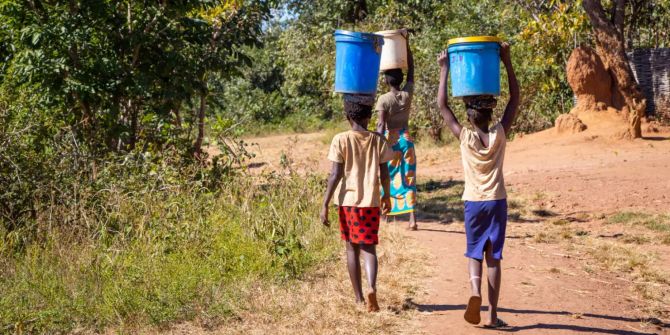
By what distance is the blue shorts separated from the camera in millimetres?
4688

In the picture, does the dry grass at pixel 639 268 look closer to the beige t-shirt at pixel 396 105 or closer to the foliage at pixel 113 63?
the beige t-shirt at pixel 396 105

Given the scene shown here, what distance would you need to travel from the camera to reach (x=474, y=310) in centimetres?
460

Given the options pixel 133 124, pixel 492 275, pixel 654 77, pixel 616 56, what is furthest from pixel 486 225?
pixel 654 77

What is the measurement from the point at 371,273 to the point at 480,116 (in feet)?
3.81

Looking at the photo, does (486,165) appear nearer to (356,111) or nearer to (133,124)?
(356,111)

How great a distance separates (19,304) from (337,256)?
8.15ft

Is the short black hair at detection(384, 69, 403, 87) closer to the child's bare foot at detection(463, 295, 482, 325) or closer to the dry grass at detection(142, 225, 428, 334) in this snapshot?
the dry grass at detection(142, 225, 428, 334)

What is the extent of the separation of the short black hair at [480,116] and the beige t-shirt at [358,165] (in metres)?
0.63

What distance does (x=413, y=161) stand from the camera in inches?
301

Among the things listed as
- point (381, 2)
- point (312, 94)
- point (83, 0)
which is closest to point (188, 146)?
point (83, 0)

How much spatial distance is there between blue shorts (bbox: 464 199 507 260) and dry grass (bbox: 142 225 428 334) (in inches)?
25.6

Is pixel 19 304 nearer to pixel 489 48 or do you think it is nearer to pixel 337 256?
pixel 337 256

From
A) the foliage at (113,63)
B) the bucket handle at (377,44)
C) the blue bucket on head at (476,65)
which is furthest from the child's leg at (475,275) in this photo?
the foliage at (113,63)

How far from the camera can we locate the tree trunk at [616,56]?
44.2 feet
